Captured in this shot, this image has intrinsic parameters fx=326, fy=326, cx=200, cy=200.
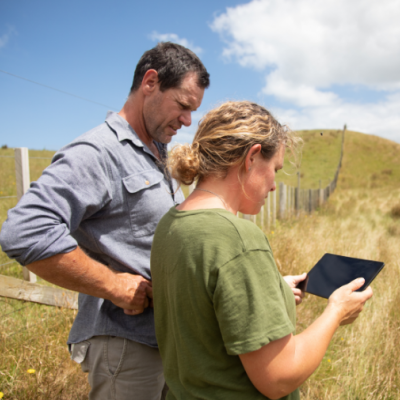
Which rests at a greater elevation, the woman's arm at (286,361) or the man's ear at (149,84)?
the man's ear at (149,84)

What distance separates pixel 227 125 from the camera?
109 cm

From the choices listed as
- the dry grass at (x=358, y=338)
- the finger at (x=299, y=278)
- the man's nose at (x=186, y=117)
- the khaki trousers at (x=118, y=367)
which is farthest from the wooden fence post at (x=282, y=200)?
the khaki trousers at (x=118, y=367)

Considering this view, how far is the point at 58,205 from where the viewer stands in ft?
4.15

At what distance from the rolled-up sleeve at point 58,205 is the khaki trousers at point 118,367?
55cm

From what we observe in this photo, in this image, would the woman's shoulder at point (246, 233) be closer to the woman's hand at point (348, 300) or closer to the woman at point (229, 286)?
the woman at point (229, 286)

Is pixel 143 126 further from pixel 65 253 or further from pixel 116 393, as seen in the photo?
pixel 116 393

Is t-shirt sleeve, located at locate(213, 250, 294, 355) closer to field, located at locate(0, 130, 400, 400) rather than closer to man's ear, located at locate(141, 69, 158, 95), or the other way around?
field, located at locate(0, 130, 400, 400)

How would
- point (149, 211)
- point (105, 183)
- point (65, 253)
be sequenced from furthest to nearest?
1. point (149, 211)
2. point (105, 183)
3. point (65, 253)

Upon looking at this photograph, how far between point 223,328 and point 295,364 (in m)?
0.24

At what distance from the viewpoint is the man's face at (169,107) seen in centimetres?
185

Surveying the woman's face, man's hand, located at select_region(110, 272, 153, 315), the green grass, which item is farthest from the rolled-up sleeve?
the green grass

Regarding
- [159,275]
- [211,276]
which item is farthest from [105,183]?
[211,276]

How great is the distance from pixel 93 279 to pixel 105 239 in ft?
0.66

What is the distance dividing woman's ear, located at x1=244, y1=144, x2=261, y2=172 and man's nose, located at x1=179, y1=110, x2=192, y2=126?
95 cm
